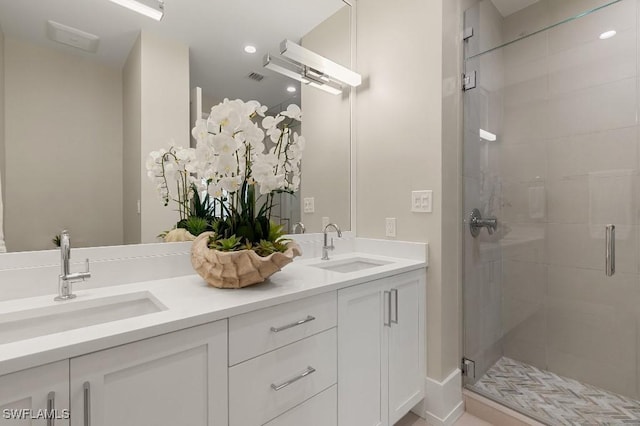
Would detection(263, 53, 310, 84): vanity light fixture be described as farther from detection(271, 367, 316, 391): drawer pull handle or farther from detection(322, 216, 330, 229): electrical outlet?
detection(271, 367, 316, 391): drawer pull handle

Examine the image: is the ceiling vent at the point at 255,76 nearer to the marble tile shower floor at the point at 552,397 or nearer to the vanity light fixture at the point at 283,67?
the vanity light fixture at the point at 283,67

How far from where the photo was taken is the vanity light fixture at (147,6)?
122 cm

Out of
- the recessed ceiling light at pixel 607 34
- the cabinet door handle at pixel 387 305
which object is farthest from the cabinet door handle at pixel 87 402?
the recessed ceiling light at pixel 607 34

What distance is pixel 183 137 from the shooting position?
1392mm

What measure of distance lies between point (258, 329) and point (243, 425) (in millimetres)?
277

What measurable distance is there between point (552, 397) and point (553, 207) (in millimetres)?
1054

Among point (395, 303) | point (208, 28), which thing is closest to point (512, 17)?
point (208, 28)

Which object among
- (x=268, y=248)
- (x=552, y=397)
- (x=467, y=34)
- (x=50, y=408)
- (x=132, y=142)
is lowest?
(x=552, y=397)

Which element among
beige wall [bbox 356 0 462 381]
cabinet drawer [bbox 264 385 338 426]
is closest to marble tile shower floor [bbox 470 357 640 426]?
beige wall [bbox 356 0 462 381]

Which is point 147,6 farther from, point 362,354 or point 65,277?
point 362,354

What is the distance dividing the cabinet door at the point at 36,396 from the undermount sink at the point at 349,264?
1153mm

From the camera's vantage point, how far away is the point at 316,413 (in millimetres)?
1115

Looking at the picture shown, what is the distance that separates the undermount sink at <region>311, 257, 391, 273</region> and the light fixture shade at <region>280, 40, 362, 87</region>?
112 centimetres

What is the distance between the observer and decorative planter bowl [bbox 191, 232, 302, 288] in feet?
3.49
